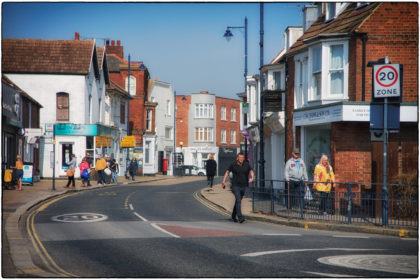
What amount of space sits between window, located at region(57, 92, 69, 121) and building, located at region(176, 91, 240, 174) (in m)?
35.6

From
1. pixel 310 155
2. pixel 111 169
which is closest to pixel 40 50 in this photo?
pixel 111 169

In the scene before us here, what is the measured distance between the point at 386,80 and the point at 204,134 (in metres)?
66.3

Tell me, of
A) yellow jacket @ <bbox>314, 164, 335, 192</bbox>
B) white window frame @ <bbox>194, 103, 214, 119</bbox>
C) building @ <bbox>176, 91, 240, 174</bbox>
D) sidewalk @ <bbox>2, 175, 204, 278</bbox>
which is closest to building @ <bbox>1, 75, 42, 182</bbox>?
sidewalk @ <bbox>2, 175, 204, 278</bbox>

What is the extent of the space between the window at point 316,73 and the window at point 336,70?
71 cm

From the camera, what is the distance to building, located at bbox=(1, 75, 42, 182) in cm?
2847

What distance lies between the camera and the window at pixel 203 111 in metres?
80.2

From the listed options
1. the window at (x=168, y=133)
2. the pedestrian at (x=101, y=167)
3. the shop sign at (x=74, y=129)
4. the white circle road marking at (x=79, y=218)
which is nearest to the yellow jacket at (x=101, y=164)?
the pedestrian at (x=101, y=167)

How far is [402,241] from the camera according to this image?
1270 centimetres

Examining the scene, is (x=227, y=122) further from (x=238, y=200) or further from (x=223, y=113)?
(x=238, y=200)

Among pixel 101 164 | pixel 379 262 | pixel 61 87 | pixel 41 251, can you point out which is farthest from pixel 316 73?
pixel 61 87

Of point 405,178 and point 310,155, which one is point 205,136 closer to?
point 310,155

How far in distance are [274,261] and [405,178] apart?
760 centimetres

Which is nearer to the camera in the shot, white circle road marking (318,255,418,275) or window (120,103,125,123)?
white circle road marking (318,255,418,275)

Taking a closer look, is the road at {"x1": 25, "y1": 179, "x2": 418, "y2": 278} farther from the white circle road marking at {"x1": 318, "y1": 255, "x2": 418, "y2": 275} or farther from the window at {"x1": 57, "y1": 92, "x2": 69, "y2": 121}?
the window at {"x1": 57, "y1": 92, "x2": 69, "y2": 121}
